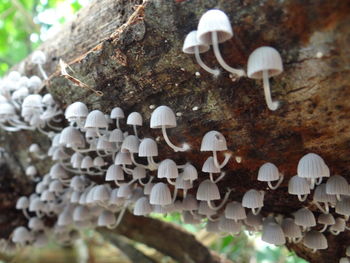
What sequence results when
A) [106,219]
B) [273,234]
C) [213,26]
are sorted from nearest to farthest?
[213,26], [273,234], [106,219]

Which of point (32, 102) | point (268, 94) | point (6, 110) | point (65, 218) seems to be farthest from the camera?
point (65, 218)

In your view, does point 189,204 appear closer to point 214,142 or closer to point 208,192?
point 208,192

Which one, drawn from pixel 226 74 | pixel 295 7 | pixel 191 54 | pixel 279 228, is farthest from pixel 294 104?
pixel 279 228

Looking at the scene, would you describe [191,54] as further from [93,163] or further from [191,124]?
[93,163]

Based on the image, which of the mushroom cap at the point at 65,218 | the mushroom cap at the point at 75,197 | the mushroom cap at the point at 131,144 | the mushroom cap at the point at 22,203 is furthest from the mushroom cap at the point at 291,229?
the mushroom cap at the point at 22,203

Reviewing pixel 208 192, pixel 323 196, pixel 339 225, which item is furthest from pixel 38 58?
pixel 339 225

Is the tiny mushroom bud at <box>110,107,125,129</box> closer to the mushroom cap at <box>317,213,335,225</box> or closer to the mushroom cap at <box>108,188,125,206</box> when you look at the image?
the mushroom cap at <box>108,188,125,206</box>
